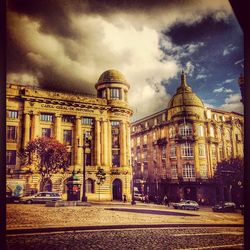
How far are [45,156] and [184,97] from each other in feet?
20.3

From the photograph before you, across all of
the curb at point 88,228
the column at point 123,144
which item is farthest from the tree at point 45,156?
the column at point 123,144

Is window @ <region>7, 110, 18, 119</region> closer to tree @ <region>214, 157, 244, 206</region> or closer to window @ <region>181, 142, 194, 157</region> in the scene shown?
window @ <region>181, 142, 194, 157</region>

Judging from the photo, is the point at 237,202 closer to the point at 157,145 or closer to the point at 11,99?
the point at 157,145

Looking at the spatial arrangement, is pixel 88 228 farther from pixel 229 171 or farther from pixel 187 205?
pixel 229 171

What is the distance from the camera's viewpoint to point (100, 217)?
9.71m

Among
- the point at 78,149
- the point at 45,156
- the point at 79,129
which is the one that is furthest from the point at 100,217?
the point at 79,129

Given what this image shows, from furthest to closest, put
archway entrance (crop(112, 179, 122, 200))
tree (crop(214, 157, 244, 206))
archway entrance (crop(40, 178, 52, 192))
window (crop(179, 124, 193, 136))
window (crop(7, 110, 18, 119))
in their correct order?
window (crop(179, 124, 193, 136)) → archway entrance (crop(112, 179, 122, 200)) → tree (crop(214, 157, 244, 206)) → archway entrance (crop(40, 178, 52, 192)) → window (crop(7, 110, 18, 119))

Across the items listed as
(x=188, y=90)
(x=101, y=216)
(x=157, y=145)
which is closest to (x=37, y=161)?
(x=101, y=216)

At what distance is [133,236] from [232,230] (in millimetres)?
4017

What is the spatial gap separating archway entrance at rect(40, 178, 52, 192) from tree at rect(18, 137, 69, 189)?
8cm

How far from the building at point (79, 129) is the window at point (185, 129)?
252cm

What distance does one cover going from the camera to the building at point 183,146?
1132 centimetres

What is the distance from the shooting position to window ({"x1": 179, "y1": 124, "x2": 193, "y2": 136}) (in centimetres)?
1228

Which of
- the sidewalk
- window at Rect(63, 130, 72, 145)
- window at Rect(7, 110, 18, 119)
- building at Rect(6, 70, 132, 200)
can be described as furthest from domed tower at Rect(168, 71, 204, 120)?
window at Rect(7, 110, 18, 119)
